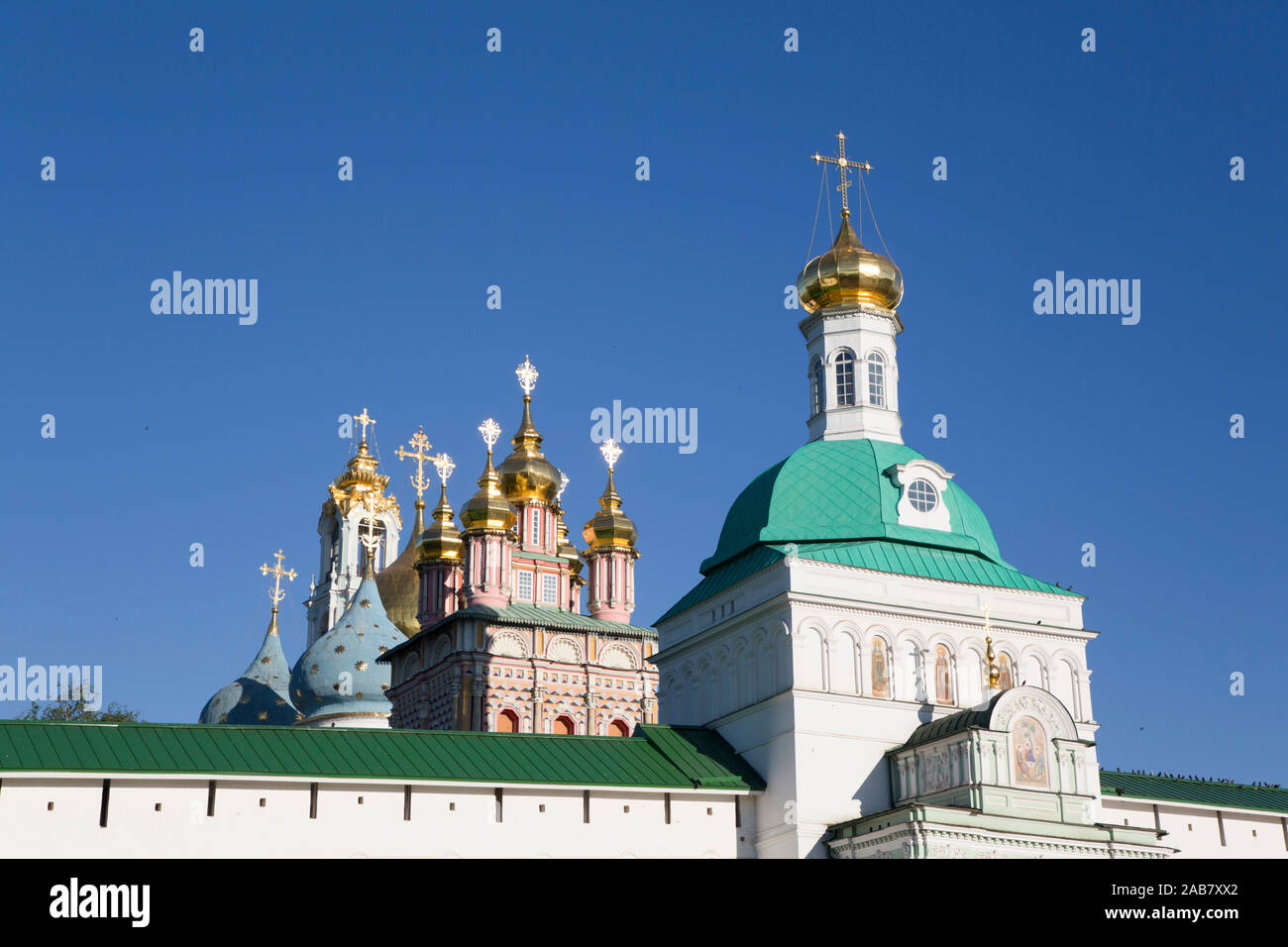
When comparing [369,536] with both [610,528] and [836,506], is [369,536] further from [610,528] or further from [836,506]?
[836,506]

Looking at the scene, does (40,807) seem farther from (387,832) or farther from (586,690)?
(586,690)

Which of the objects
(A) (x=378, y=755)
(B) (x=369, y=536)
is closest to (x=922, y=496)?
(A) (x=378, y=755)

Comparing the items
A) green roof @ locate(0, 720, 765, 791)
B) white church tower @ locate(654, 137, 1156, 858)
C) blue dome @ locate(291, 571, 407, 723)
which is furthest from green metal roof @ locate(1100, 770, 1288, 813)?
blue dome @ locate(291, 571, 407, 723)

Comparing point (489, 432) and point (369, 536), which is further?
point (369, 536)

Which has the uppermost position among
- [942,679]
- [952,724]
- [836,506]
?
[836,506]

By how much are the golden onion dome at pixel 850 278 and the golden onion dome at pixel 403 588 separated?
21.3 meters

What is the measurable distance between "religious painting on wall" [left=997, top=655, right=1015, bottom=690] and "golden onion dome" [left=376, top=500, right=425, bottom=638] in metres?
25.4

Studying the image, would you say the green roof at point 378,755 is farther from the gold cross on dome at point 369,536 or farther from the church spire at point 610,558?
the gold cross on dome at point 369,536

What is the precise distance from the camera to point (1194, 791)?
84.2 feet

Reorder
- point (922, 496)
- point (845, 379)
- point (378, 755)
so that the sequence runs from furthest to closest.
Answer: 1. point (845, 379)
2. point (922, 496)
3. point (378, 755)

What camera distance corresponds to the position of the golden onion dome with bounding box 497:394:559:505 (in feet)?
123

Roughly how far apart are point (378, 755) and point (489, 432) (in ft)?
54.1

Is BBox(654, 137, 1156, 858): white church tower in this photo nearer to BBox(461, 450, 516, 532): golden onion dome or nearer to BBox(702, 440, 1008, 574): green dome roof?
BBox(702, 440, 1008, 574): green dome roof

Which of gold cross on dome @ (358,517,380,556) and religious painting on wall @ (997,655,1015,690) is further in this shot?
gold cross on dome @ (358,517,380,556)
